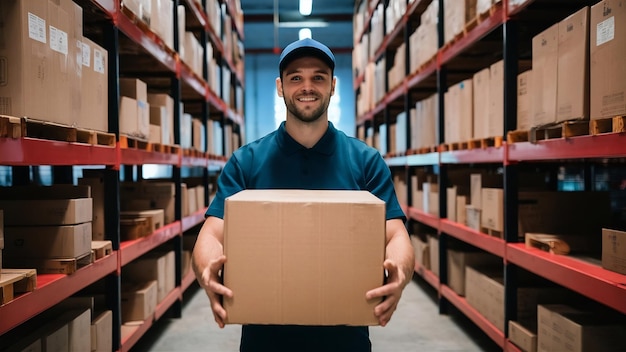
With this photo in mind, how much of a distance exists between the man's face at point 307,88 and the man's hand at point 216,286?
0.79 meters

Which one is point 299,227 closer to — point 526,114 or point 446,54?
point 526,114

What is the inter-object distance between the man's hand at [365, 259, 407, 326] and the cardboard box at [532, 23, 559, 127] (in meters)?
1.99

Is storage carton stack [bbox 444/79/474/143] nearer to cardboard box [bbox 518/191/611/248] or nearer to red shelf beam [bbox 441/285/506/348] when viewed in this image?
cardboard box [bbox 518/191/611/248]

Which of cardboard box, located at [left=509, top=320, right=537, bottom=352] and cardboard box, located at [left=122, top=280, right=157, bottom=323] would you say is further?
cardboard box, located at [left=122, top=280, right=157, bottom=323]

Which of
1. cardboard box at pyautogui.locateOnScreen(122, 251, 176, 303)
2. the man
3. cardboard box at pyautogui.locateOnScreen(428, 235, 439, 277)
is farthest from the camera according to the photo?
cardboard box at pyautogui.locateOnScreen(428, 235, 439, 277)

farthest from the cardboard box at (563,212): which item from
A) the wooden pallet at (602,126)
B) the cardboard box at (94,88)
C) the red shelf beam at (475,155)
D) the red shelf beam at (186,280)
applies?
the red shelf beam at (186,280)

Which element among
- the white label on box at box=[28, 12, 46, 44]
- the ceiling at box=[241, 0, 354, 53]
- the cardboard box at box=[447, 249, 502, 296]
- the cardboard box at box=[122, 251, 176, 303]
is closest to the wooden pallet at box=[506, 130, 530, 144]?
the cardboard box at box=[447, 249, 502, 296]

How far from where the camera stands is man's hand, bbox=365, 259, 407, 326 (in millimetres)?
1711

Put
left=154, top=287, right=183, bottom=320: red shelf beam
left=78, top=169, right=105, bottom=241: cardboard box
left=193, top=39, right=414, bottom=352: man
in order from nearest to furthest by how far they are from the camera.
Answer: left=193, top=39, right=414, bottom=352: man → left=78, top=169, right=105, bottom=241: cardboard box → left=154, top=287, right=183, bottom=320: red shelf beam

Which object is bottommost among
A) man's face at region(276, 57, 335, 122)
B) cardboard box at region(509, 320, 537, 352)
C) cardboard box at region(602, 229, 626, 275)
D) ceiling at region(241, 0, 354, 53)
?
cardboard box at region(509, 320, 537, 352)

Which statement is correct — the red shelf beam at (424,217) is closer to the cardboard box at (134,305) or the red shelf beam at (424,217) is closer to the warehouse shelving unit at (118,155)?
the warehouse shelving unit at (118,155)

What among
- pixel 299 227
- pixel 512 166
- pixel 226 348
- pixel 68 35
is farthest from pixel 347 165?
pixel 226 348

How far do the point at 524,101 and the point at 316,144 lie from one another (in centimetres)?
212

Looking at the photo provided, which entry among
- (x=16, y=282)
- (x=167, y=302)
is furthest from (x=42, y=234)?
(x=167, y=302)
